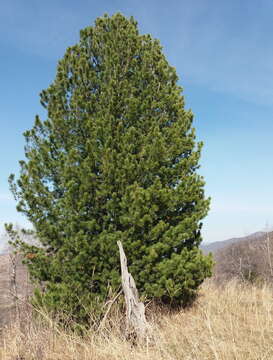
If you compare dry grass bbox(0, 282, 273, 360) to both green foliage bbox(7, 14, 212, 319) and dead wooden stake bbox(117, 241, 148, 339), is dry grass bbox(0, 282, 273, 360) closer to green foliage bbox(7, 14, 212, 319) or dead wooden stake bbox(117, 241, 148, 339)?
dead wooden stake bbox(117, 241, 148, 339)

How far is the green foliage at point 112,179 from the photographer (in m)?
5.00

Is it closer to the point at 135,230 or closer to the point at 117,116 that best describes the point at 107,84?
the point at 117,116

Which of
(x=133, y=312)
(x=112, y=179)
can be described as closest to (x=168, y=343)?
(x=133, y=312)


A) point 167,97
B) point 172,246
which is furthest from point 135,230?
point 167,97

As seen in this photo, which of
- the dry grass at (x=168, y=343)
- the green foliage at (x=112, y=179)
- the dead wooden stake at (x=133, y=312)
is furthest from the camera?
the green foliage at (x=112, y=179)

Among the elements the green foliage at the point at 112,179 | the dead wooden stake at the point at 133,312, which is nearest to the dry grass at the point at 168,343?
the dead wooden stake at the point at 133,312

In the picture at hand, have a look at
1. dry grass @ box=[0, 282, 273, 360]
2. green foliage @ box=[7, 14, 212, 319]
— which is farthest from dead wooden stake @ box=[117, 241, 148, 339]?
green foliage @ box=[7, 14, 212, 319]

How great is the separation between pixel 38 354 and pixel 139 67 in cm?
570

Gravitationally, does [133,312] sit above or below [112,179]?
below

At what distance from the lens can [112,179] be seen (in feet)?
17.1

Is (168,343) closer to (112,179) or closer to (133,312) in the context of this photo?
(133,312)

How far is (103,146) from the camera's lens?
17.7ft

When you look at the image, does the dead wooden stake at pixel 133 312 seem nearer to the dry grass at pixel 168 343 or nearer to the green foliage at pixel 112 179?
the dry grass at pixel 168 343

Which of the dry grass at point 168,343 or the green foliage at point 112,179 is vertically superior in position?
the green foliage at point 112,179
